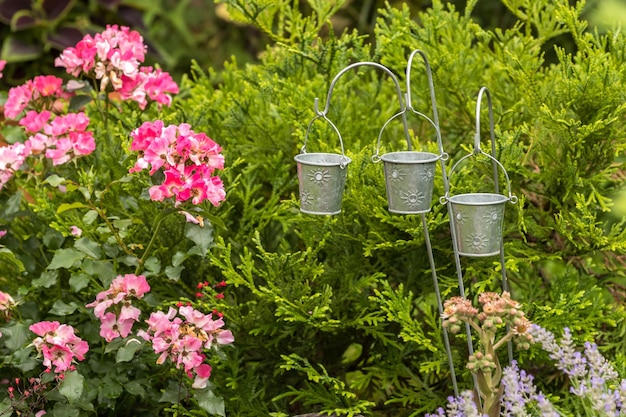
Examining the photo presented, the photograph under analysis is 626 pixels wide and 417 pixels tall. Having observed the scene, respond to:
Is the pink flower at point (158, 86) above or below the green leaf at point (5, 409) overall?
above

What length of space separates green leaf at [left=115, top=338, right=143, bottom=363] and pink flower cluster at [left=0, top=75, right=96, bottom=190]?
21.3 inches

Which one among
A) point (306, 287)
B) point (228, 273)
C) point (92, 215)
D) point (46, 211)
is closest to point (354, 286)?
point (306, 287)

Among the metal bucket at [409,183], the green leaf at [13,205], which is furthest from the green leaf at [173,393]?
the metal bucket at [409,183]

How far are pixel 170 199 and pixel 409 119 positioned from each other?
46.9 inches

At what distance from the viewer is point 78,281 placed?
217 cm

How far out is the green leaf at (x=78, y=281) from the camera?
2152 mm

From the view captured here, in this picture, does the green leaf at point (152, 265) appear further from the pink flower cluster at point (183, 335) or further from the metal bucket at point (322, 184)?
the metal bucket at point (322, 184)

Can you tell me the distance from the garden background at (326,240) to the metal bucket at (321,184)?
396mm

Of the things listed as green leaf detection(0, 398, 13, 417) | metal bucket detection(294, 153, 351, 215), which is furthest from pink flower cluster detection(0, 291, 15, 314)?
metal bucket detection(294, 153, 351, 215)

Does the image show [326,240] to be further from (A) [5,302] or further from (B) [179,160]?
(A) [5,302]

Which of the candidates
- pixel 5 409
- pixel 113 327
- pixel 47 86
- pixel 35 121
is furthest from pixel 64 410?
pixel 47 86

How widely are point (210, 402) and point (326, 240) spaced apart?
0.58 m

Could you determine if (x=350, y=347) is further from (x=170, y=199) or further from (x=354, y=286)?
(x=170, y=199)

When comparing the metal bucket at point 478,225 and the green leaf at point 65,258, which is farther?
the green leaf at point 65,258
